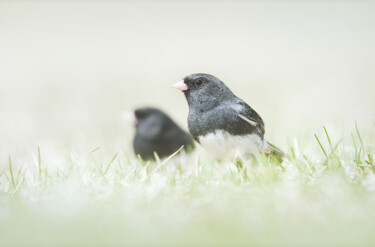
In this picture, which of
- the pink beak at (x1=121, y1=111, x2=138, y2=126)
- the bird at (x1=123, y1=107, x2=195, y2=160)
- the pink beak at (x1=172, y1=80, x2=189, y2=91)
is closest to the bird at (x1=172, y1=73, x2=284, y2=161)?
the pink beak at (x1=172, y1=80, x2=189, y2=91)

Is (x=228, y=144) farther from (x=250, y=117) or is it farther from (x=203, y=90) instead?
(x=203, y=90)

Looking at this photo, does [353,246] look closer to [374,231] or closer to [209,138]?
[374,231]

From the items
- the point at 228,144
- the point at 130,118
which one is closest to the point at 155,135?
the point at 130,118

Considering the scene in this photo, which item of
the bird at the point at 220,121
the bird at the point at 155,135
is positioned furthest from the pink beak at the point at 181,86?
the bird at the point at 155,135

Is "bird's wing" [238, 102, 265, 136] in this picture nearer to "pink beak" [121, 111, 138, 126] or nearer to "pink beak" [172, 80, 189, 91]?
"pink beak" [172, 80, 189, 91]

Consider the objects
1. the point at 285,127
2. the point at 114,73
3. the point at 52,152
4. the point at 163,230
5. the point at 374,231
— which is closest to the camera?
the point at 374,231

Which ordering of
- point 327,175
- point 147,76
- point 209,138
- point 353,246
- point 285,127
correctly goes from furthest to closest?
point 147,76
point 285,127
point 209,138
point 327,175
point 353,246

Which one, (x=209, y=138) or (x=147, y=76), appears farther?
(x=147, y=76)

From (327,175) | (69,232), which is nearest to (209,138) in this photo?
(327,175)
